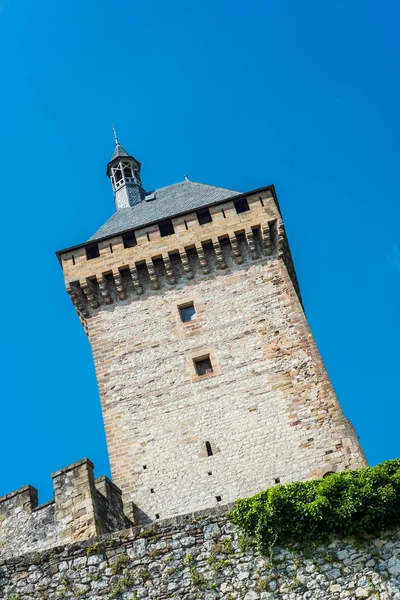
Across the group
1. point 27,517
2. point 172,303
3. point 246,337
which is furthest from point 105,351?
point 27,517

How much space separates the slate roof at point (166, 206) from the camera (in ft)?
71.4

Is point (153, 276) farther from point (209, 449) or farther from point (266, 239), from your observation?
point (209, 449)

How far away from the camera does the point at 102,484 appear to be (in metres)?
15.1

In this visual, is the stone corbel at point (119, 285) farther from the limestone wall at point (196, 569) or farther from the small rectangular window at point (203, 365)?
the limestone wall at point (196, 569)

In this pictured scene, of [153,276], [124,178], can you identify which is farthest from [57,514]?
[124,178]

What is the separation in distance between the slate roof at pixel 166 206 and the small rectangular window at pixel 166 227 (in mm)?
138

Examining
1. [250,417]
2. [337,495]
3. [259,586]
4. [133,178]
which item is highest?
[133,178]

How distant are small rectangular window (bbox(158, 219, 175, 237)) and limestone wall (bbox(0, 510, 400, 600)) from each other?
37.9 feet

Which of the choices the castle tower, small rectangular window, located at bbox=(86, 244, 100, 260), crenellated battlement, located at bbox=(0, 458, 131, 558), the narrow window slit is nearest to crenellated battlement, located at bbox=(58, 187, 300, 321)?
small rectangular window, located at bbox=(86, 244, 100, 260)

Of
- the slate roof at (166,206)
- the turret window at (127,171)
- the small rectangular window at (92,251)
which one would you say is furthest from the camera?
the turret window at (127,171)

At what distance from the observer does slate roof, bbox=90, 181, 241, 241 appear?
21.8 meters

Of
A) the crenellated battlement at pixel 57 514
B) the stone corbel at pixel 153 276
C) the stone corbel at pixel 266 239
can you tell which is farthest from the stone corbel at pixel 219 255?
the crenellated battlement at pixel 57 514

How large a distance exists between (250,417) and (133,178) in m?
12.3

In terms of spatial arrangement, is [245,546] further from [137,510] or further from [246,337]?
[246,337]
